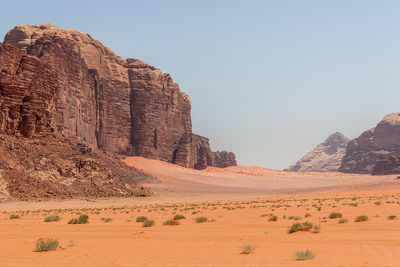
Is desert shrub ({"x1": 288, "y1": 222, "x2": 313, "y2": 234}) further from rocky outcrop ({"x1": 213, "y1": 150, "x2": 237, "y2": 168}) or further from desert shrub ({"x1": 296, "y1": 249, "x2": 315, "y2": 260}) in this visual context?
rocky outcrop ({"x1": 213, "y1": 150, "x2": 237, "y2": 168})

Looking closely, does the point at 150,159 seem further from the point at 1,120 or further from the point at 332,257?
the point at 332,257

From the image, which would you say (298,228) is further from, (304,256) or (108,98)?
(108,98)

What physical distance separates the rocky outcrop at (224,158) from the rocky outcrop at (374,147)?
45.4 meters

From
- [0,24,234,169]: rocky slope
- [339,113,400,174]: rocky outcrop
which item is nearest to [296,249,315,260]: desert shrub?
[0,24,234,169]: rocky slope

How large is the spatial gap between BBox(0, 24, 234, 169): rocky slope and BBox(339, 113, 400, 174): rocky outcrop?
215ft

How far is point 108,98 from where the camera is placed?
91.4 metres

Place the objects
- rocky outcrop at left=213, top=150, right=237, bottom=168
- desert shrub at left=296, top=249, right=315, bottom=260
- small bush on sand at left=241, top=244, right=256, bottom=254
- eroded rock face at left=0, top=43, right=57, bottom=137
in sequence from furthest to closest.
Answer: rocky outcrop at left=213, top=150, right=237, bottom=168 < eroded rock face at left=0, top=43, right=57, bottom=137 < small bush on sand at left=241, top=244, right=256, bottom=254 < desert shrub at left=296, top=249, right=315, bottom=260

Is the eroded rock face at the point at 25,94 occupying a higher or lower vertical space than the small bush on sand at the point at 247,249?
higher

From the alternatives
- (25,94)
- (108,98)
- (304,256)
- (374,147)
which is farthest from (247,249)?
(374,147)

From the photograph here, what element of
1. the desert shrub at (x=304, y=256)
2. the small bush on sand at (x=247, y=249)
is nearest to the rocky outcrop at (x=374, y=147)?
the small bush on sand at (x=247, y=249)

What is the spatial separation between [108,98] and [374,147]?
111741 mm

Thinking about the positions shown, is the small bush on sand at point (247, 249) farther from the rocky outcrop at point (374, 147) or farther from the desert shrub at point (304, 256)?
the rocky outcrop at point (374, 147)

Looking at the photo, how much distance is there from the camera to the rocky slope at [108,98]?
2830 inches

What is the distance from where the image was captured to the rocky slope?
71.9m
